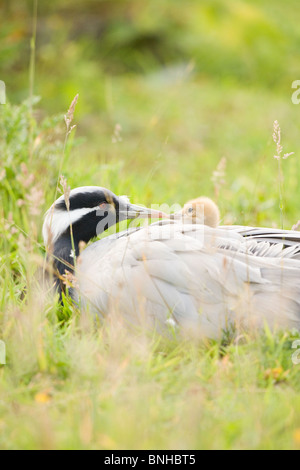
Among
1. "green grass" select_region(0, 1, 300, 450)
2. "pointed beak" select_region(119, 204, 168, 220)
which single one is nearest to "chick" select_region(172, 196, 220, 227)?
"pointed beak" select_region(119, 204, 168, 220)

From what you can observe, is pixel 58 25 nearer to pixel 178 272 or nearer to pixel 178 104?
pixel 178 104

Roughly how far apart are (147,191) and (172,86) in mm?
4083

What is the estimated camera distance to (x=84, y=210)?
10.9ft

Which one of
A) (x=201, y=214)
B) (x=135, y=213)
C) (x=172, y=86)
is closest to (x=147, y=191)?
(x=201, y=214)

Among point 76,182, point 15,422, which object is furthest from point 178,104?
point 15,422

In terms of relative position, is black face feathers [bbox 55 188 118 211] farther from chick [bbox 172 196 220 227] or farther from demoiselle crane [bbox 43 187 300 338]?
chick [bbox 172 196 220 227]

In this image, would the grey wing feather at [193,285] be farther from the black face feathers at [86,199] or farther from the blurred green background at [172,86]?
the blurred green background at [172,86]

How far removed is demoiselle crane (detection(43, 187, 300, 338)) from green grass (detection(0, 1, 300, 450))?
125 millimetres

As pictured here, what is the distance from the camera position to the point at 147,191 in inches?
178

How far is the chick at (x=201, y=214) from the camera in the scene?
357 centimetres

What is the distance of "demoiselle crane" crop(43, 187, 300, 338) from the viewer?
2.84 metres

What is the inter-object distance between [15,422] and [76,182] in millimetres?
2186

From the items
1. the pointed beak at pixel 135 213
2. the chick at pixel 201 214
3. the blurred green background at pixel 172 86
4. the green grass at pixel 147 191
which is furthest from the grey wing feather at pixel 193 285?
the blurred green background at pixel 172 86

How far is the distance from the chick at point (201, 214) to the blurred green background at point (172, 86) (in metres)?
0.65
